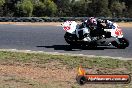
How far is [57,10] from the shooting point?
226 ft

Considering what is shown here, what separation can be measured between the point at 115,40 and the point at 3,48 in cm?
499

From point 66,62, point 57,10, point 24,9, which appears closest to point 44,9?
point 57,10

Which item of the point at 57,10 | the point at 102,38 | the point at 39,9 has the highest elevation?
the point at 102,38

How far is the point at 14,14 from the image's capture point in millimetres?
64625

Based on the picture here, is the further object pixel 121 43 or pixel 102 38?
pixel 102 38

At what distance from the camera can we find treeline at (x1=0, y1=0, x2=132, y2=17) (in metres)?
64.2

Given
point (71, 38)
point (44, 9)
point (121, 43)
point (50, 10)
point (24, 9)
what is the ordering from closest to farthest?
point (121, 43)
point (71, 38)
point (24, 9)
point (50, 10)
point (44, 9)

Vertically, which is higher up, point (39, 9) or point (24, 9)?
point (24, 9)

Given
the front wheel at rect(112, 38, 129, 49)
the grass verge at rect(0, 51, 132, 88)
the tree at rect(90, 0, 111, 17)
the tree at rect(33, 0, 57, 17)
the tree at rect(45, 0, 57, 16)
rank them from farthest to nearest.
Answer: the tree at rect(33, 0, 57, 17) → the tree at rect(45, 0, 57, 16) → the tree at rect(90, 0, 111, 17) → the front wheel at rect(112, 38, 129, 49) → the grass verge at rect(0, 51, 132, 88)

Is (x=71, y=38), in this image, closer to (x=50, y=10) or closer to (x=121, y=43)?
(x=121, y=43)

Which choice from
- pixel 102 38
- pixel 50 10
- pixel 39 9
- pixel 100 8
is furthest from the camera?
pixel 39 9

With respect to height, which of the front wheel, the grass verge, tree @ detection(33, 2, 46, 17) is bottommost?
tree @ detection(33, 2, 46, 17)

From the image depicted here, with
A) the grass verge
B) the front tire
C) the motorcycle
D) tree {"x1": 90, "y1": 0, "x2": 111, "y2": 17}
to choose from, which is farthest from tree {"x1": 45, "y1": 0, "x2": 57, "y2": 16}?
the grass verge

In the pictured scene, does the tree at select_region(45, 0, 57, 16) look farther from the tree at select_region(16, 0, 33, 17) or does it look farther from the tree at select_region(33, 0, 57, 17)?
the tree at select_region(16, 0, 33, 17)
